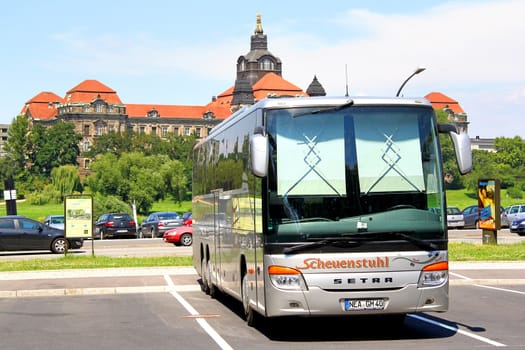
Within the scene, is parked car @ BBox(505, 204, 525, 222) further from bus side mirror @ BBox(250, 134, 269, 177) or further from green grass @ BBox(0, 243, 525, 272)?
bus side mirror @ BBox(250, 134, 269, 177)

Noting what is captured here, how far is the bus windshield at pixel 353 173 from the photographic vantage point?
12.7 meters

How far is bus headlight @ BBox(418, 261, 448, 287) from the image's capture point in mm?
12734

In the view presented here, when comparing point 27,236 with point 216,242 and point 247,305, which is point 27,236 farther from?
point 247,305

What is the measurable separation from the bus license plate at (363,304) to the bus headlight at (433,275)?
0.54 metres

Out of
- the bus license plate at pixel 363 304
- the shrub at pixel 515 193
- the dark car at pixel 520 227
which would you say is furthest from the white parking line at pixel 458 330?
the shrub at pixel 515 193

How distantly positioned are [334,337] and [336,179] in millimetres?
2123

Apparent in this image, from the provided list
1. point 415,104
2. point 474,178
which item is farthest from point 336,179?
point 474,178

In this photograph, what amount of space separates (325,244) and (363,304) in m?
0.86

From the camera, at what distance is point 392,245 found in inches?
499

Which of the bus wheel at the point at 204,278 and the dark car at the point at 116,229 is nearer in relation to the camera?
the bus wheel at the point at 204,278

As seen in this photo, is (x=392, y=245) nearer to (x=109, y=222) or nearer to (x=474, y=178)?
(x=109, y=222)

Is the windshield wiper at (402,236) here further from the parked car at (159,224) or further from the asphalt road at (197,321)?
the parked car at (159,224)

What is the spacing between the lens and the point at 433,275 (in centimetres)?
1280

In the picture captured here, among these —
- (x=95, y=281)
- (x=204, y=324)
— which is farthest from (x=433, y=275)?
(x=95, y=281)
